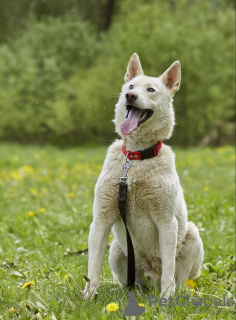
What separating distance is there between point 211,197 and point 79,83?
16812mm

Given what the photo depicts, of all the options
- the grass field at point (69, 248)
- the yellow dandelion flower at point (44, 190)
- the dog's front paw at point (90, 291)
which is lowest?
the yellow dandelion flower at point (44, 190)

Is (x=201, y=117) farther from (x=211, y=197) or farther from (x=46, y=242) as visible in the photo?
(x=46, y=242)

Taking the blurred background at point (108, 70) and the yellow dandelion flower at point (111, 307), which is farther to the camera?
the blurred background at point (108, 70)

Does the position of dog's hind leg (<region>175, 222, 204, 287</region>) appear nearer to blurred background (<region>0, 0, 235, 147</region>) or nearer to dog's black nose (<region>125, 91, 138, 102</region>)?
dog's black nose (<region>125, 91, 138, 102</region>)

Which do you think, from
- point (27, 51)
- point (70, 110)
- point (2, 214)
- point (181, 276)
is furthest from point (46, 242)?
point (27, 51)

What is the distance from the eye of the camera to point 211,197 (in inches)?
267

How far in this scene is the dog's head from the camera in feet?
10.3

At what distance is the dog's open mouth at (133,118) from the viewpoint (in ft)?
10.2

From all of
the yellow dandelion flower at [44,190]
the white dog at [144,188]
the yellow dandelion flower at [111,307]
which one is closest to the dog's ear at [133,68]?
the white dog at [144,188]

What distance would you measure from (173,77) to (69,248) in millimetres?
2299

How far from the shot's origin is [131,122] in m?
3.18

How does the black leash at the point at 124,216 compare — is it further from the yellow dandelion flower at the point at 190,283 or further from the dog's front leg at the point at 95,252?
the yellow dandelion flower at the point at 190,283

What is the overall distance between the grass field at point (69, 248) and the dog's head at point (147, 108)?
1.08m

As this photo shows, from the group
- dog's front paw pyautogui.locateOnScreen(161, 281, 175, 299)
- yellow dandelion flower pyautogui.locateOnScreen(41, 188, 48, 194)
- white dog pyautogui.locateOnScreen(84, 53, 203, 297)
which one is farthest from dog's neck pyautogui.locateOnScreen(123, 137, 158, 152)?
yellow dandelion flower pyautogui.locateOnScreen(41, 188, 48, 194)
